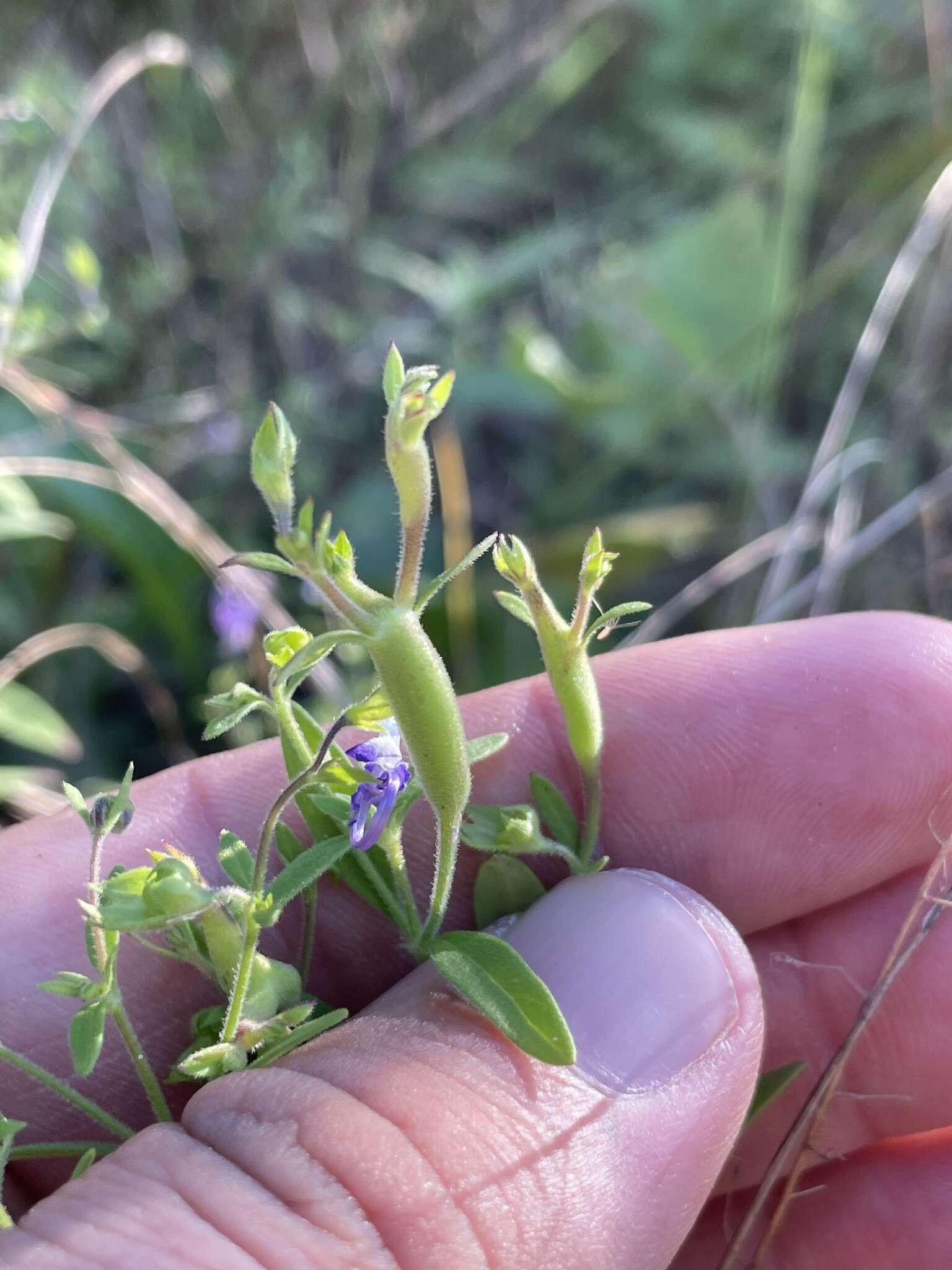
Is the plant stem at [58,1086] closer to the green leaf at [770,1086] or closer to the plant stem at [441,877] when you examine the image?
the plant stem at [441,877]

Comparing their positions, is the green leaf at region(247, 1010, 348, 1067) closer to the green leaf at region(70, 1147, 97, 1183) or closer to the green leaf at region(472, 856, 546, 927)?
the green leaf at region(70, 1147, 97, 1183)

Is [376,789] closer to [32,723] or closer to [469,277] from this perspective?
[32,723]

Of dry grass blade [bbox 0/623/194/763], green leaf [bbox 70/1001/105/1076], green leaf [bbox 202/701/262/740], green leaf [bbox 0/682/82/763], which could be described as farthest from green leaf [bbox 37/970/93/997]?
green leaf [bbox 0/682/82/763]

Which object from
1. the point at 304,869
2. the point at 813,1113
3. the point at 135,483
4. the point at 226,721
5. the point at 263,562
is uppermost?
the point at 263,562

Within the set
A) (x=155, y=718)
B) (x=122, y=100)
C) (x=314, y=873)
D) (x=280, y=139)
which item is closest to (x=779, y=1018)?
(x=314, y=873)

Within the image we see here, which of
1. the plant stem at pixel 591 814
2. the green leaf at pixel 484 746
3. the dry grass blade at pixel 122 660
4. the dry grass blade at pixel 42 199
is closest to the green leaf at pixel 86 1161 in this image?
the green leaf at pixel 484 746

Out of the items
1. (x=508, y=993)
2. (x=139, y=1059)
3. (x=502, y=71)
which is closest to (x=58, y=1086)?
(x=139, y=1059)
